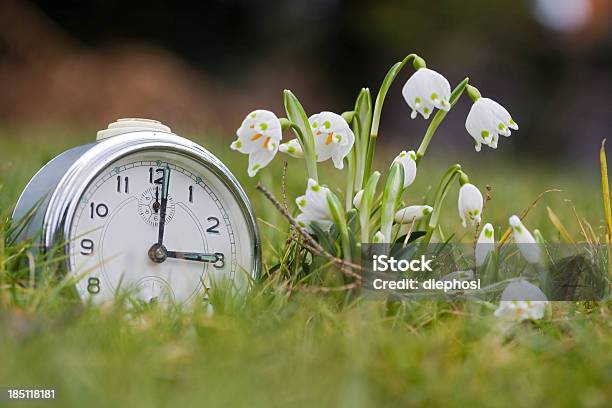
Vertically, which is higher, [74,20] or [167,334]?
[74,20]

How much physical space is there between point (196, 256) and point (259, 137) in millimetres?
310

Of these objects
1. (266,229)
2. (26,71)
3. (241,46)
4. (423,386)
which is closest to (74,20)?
(26,71)

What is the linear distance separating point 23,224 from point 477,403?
106cm

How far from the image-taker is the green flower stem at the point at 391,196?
5.87 ft

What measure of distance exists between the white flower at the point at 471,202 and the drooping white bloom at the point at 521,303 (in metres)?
0.19

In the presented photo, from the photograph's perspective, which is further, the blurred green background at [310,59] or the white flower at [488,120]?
the blurred green background at [310,59]

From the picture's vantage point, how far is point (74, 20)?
858cm

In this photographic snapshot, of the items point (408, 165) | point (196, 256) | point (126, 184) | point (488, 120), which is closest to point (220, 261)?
point (196, 256)

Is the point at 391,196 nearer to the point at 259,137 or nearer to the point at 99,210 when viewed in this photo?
the point at 259,137

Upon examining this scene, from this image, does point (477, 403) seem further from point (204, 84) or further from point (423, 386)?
point (204, 84)

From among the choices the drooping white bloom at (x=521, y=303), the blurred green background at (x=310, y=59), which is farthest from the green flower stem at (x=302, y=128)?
the blurred green background at (x=310, y=59)

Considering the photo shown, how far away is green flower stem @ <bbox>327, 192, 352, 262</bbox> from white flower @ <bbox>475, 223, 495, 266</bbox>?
33cm

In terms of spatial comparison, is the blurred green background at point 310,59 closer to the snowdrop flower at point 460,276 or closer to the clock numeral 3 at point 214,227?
the clock numeral 3 at point 214,227

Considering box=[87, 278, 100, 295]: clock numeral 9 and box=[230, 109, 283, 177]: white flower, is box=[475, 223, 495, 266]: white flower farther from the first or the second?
box=[87, 278, 100, 295]: clock numeral 9
